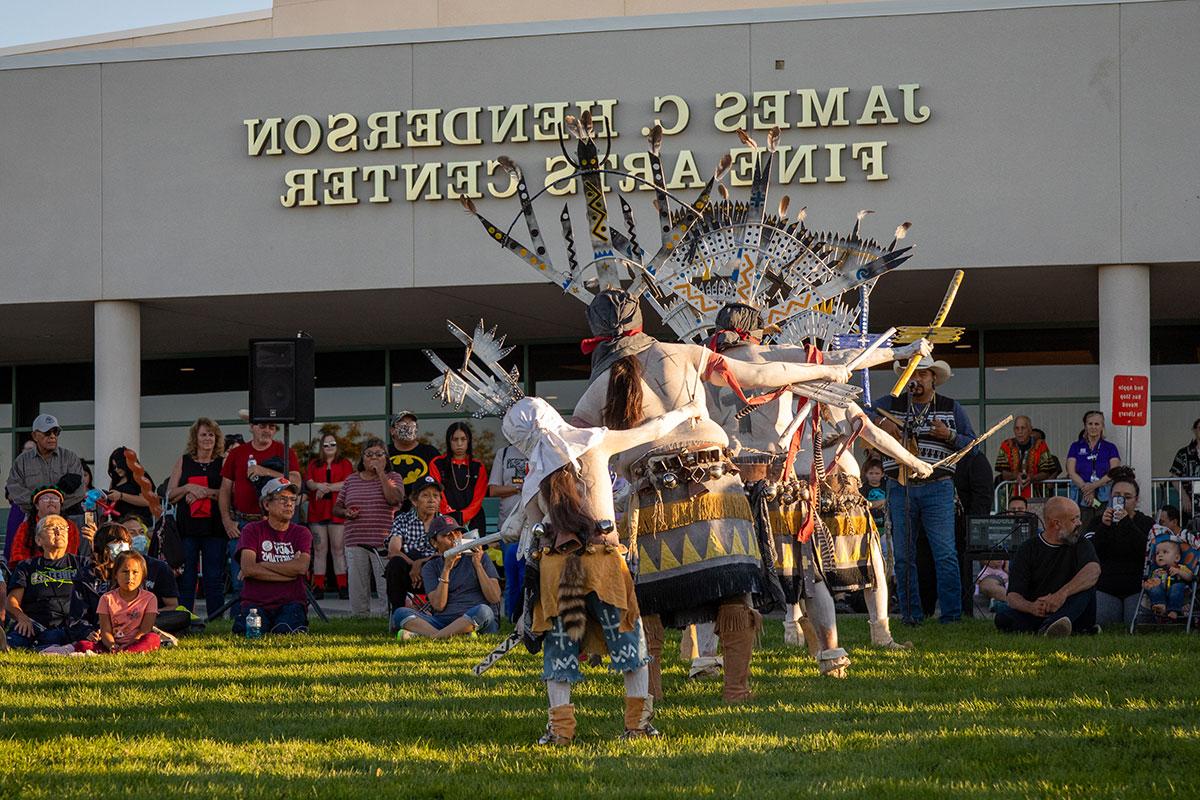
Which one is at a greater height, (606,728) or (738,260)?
(738,260)

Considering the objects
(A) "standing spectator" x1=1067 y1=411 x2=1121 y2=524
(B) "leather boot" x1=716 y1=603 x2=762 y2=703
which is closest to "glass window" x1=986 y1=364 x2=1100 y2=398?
(A) "standing spectator" x1=1067 y1=411 x2=1121 y2=524

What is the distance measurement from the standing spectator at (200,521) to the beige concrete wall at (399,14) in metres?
8.55

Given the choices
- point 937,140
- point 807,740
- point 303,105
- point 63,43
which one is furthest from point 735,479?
point 63,43

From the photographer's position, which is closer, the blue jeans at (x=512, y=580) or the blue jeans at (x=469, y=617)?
the blue jeans at (x=469, y=617)

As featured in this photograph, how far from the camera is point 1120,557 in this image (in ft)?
37.3

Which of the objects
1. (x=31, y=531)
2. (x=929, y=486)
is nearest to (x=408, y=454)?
(x=31, y=531)

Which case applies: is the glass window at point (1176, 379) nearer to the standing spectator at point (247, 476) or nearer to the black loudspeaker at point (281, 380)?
the black loudspeaker at point (281, 380)

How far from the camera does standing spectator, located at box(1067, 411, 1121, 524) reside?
45.3 ft

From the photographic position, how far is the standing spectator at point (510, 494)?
39.8 feet

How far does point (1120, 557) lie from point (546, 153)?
7.31 m

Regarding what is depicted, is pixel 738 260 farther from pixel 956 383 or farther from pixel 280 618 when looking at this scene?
pixel 956 383

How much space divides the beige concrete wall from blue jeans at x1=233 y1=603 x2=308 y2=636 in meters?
10.8

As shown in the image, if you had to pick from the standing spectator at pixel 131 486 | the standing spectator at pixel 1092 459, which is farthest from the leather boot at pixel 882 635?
the standing spectator at pixel 131 486

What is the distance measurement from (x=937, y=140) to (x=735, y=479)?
30.6 feet
